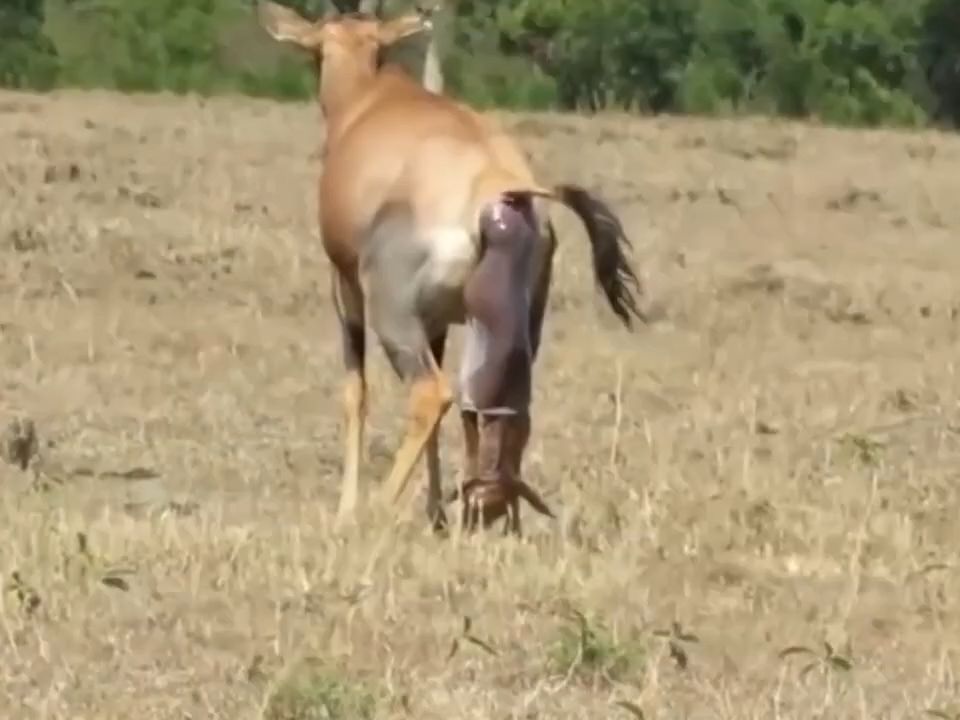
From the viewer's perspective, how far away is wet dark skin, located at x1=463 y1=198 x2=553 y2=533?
797cm

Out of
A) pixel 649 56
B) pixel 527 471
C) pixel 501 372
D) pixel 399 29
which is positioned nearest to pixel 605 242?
pixel 501 372

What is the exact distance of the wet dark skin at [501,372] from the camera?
7.97 metres

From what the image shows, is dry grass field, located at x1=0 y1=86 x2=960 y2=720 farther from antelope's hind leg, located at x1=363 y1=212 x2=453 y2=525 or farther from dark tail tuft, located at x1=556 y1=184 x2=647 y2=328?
dark tail tuft, located at x1=556 y1=184 x2=647 y2=328

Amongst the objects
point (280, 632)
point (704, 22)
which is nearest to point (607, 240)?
point (280, 632)

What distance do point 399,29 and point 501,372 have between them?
2251mm

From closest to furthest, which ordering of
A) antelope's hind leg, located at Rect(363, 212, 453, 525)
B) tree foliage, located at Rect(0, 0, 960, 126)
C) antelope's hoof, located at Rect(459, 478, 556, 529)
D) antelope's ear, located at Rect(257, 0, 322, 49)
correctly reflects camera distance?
antelope's hoof, located at Rect(459, 478, 556, 529)
antelope's hind leg, located at Rect(363, 212, 453, 525)
antelope's ear, located at Rect(257, 0, 322, 49)
tree foliage, located at Rect(0, 0, 960, 126)

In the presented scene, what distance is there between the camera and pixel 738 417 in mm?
11117

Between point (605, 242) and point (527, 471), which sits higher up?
point (605, 242)

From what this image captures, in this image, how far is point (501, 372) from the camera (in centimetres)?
800

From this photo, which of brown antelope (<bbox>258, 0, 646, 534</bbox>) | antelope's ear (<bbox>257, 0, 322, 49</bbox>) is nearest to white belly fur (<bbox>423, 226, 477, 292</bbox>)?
→ brown antelope (<bbox>258, 0, 646, 534</bbox>)

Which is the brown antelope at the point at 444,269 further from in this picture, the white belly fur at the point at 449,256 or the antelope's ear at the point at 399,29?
the antelope's ear at the point at 399,29

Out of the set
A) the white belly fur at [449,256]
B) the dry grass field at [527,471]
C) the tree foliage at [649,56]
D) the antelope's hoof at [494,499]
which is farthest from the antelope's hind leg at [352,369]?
the tree foliage at [649,56]

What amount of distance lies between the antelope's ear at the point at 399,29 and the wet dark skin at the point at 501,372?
185 centimetres

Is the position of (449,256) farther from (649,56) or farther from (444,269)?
(649,56)
